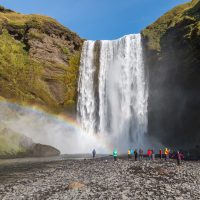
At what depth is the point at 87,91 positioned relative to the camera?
7100cm

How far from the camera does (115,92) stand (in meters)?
67.2

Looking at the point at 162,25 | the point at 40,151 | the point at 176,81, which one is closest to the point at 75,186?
the point at 40,151

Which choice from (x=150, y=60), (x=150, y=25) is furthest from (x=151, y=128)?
(x=150, y=25)

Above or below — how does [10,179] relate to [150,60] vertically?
below

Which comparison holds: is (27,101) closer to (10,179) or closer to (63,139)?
(63,139)

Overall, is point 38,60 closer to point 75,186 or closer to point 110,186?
point 75,186

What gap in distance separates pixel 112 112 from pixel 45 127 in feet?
49.8

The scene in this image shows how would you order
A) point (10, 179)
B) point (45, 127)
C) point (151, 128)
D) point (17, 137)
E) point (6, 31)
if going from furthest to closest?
point (6, 31), point (45, 127), point (151, 128), point (17, 137), point (10, 179)

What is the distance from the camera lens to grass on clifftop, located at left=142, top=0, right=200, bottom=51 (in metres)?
61.8

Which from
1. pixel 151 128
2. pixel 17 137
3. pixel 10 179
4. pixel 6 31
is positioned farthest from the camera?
pixel 6 31

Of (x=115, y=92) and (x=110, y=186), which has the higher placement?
(x=115, y=92)

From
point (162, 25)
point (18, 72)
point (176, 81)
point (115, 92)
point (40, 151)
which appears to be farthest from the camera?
point (162, 25)

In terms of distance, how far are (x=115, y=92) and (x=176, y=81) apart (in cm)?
1584

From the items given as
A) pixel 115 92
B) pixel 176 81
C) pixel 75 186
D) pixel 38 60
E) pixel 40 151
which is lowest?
pixel 75 186
